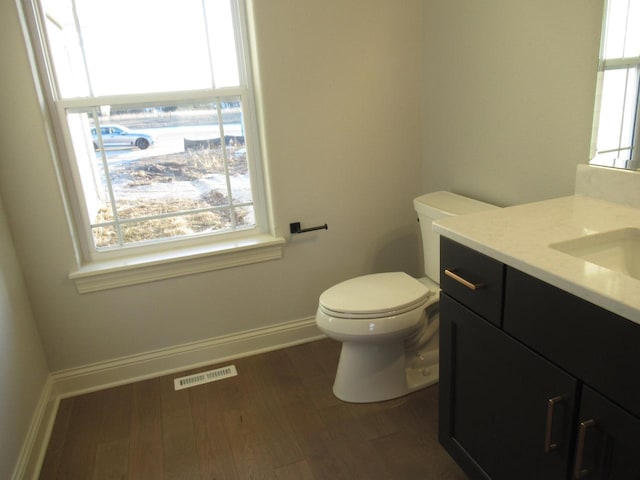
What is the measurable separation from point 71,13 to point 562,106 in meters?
1.94

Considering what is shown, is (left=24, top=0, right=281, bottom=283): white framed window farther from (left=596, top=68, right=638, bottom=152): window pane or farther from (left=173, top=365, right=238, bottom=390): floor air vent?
(left=596, top=68, right=638, bottom=152): window pane

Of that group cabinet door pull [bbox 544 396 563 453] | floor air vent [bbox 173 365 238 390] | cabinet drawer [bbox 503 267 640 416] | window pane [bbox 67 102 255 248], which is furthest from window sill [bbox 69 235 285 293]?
cabinet door pull [bbox 544 396 563 453]

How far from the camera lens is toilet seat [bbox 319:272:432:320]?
1866 mm

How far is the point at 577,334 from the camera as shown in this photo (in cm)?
97

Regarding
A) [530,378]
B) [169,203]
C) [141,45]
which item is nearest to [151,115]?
[141,45]

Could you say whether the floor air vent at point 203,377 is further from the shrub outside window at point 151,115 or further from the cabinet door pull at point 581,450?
the cabinet door pull at point 581,450

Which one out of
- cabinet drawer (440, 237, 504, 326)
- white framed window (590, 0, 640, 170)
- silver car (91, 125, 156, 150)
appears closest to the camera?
cabinet drawer (440, 237, 504, 326)

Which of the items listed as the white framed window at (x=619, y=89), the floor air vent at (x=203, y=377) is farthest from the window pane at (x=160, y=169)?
the white framed window at (x=619, y=89)

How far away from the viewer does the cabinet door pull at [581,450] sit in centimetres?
97

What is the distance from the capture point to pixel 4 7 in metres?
1.76

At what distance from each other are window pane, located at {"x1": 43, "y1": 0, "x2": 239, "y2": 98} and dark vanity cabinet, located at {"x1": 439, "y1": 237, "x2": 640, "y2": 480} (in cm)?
143

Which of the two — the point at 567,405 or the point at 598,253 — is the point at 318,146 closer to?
the point at 598,253

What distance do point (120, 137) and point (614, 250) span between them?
6.37 feet

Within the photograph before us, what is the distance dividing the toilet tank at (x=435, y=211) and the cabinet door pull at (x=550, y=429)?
986 mm
